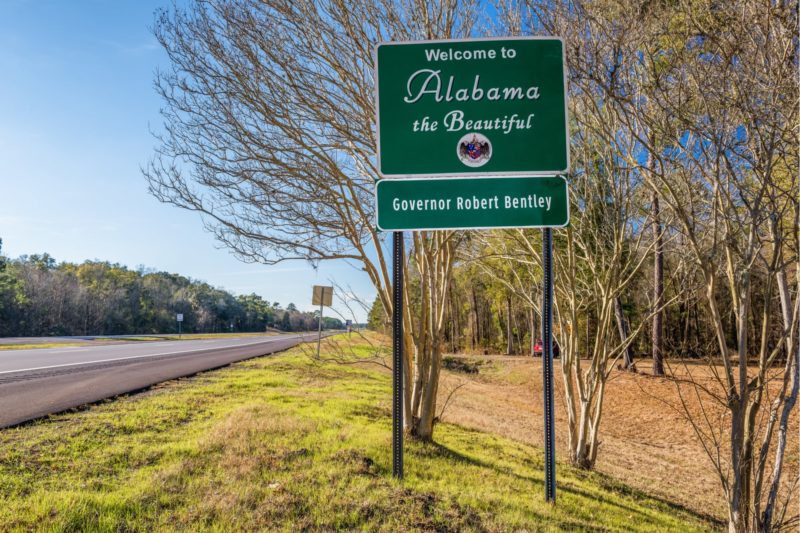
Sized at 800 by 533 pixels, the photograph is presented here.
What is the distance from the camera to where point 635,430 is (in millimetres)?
13539

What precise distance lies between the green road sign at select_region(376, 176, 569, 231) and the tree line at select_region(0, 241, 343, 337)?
40530 millimetres

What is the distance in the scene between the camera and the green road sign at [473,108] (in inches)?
157

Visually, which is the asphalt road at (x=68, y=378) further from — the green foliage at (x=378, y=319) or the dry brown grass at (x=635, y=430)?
the dry brown grass at (x=635, y=430)

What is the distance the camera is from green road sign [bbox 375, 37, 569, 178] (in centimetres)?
399

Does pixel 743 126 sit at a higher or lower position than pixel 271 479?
higher

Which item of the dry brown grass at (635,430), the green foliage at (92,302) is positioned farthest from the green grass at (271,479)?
the green foliage at (92,302)

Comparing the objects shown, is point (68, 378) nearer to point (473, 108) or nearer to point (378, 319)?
point (378, 319)

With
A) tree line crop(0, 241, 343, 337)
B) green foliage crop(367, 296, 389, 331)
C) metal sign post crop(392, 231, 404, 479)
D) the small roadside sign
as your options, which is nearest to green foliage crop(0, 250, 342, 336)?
tree line crop(0, 241, 343, 337)

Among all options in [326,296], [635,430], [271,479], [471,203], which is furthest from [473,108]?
[635,430]

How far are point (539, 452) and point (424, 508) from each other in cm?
483

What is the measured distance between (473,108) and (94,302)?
75.8 m

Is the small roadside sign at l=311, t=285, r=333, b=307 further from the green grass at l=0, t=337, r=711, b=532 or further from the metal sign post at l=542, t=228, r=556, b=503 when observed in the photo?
the metal sign post at l=542, t=228, r=556, b=503

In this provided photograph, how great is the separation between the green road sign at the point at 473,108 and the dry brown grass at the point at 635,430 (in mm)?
2731

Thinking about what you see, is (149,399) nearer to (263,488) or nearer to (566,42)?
(263,488)
